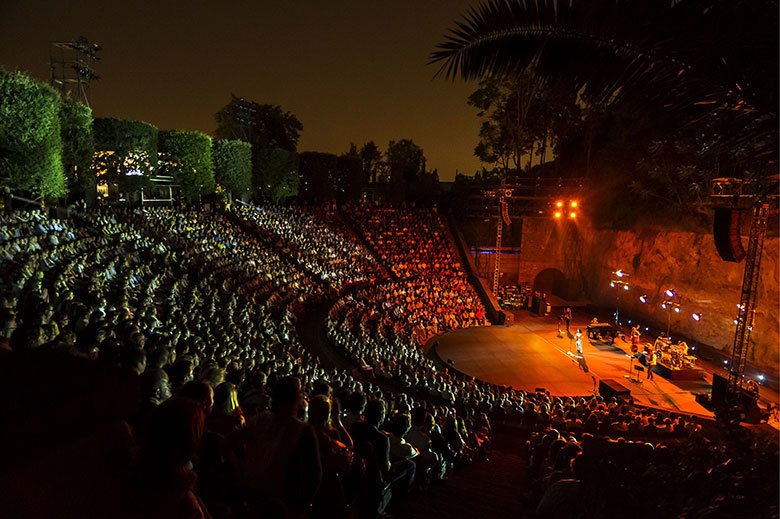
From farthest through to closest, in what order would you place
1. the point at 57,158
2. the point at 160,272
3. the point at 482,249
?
the point at 482,249 < the point at 57,158 < the point at 160,272

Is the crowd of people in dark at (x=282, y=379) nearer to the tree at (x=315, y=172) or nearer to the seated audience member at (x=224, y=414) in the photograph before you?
the seated audience member at (x=224, y=414)

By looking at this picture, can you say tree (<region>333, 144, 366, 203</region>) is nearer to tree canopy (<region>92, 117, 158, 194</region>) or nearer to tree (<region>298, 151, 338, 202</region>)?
tree (<region>298, 151, 338, 202</region>)

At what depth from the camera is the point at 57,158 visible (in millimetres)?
17984

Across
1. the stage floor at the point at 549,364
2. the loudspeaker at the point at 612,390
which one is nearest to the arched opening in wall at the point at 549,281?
the stage floor at the point at 549,364

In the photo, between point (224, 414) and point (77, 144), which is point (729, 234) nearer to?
point (224, 414)

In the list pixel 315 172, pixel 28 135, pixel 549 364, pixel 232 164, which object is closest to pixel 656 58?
pixel 549 364

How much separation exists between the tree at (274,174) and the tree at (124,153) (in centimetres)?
910

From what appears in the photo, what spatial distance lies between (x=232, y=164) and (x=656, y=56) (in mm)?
31243

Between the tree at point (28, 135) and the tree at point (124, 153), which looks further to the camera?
the tree at point (124, 153)

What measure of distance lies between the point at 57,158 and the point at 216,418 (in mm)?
20162

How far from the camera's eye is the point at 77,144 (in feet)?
66.6

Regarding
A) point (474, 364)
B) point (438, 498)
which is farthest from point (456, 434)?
point (474, 364)

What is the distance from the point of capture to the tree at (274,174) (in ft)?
110

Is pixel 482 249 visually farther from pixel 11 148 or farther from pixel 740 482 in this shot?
pixel 740 482
